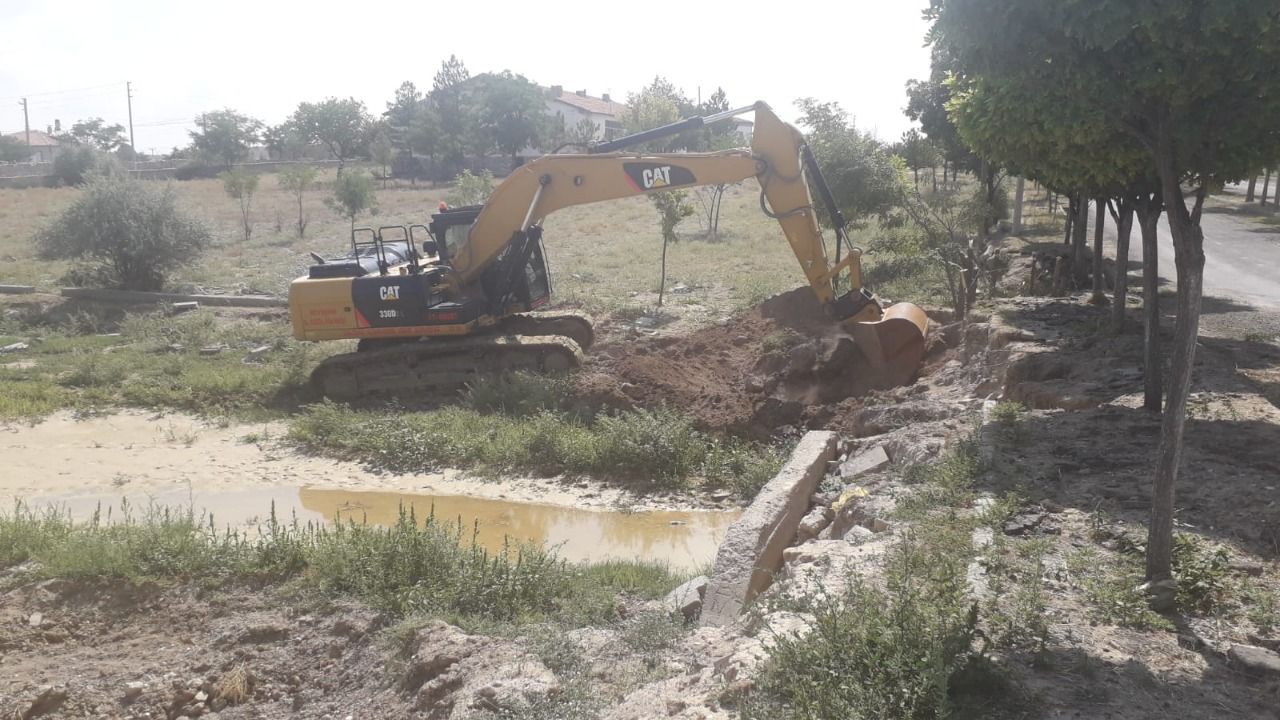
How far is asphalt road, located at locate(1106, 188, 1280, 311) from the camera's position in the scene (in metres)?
15.5

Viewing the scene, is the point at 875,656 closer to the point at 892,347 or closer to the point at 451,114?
the point at 892,347

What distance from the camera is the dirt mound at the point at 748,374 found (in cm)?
1142

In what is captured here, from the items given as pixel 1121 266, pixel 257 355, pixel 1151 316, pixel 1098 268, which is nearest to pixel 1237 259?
pixel 1098 268

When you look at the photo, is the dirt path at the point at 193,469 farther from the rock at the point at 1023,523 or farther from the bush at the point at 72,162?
the bush at the point at 72,162

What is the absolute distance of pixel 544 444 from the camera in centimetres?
1095

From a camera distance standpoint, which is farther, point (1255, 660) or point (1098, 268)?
point (1098, 268)

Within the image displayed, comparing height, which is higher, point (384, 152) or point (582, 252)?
point (384, 152)

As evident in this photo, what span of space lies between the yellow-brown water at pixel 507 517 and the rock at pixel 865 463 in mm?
1367

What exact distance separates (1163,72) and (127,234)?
21.6 m

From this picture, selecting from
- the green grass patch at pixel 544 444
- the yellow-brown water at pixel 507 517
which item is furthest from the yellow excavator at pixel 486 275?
the yellow-brown water at pixel 507 517

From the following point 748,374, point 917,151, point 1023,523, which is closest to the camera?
point 1023,523

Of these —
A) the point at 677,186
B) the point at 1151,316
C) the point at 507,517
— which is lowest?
the point at 507,517

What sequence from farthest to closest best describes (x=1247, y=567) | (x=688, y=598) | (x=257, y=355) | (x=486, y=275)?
(x=257, y=355) → (x=486, y=275) → (x=688, y=598) → (x=1247, y=567)

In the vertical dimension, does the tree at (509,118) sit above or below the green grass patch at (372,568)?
above
